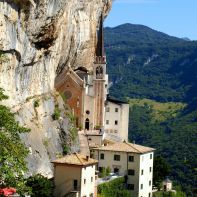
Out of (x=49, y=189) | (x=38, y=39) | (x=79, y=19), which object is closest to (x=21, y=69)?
(x=38, y=39)

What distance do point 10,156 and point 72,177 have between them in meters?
31.5

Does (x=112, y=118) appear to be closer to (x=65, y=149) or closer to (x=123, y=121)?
(x=123, y=121)

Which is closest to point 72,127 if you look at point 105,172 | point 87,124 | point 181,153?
point 105,172

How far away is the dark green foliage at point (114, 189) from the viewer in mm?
65812

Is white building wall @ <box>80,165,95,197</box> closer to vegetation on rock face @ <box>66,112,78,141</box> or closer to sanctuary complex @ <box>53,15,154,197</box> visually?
sanctuary complex @ <box>53,15,154,197</box>

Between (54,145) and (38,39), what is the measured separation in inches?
523

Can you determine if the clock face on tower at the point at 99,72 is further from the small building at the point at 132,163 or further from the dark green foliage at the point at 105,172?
the dark green foliage at the point at 105,172

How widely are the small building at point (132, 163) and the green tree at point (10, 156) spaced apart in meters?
42.1

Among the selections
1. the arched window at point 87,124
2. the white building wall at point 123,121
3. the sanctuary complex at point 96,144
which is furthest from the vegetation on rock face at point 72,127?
the white building wall at point 123,121

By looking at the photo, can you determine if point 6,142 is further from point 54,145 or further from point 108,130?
point 108,130

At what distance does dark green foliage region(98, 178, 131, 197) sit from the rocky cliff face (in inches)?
242

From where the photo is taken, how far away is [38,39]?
214 ft

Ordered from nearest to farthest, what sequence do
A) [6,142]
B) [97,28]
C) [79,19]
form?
1. [6,142]
2. [79,19]
3. [97,28]

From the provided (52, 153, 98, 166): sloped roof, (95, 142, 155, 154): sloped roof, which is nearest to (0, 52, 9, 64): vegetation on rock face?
(52, 153, 98, 166): sloped roof
